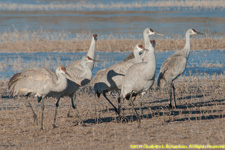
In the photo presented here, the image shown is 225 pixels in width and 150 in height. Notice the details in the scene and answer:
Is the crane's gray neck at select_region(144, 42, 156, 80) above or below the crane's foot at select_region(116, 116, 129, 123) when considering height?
above

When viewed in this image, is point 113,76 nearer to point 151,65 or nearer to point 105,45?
point 151,65

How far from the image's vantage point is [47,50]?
59.4ft

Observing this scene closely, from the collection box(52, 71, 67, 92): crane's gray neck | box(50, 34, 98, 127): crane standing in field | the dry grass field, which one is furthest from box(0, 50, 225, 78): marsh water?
box(52, 71, 67, 92): crane's gray neck

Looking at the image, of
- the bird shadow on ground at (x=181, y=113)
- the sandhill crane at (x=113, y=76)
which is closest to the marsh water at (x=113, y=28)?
the bird shadow on ground at (x=181, y=113)

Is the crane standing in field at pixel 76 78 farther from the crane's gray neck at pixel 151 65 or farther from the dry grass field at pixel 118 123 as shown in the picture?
the crane's gray neck at pixel 151 65

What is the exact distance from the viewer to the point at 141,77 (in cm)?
734

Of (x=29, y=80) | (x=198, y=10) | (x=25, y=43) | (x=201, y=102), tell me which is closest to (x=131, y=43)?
(x=25, y=43)

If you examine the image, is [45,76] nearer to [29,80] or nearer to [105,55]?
[29,80]

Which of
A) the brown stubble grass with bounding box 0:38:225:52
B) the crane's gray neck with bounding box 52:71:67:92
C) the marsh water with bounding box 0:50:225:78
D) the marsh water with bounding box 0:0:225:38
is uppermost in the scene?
the marsh water with bounding box 0:0:225:38

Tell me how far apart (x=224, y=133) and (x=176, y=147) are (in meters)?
1.05

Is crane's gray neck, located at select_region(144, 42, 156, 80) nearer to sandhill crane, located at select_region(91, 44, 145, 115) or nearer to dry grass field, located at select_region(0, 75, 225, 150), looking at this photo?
dry grass field, located at select_region(0, 75, 225, 150)

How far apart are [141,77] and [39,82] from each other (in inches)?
72.3

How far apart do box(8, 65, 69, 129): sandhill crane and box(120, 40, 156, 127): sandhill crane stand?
1.11 meters

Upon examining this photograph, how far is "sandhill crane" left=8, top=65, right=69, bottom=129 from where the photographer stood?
7336mm
